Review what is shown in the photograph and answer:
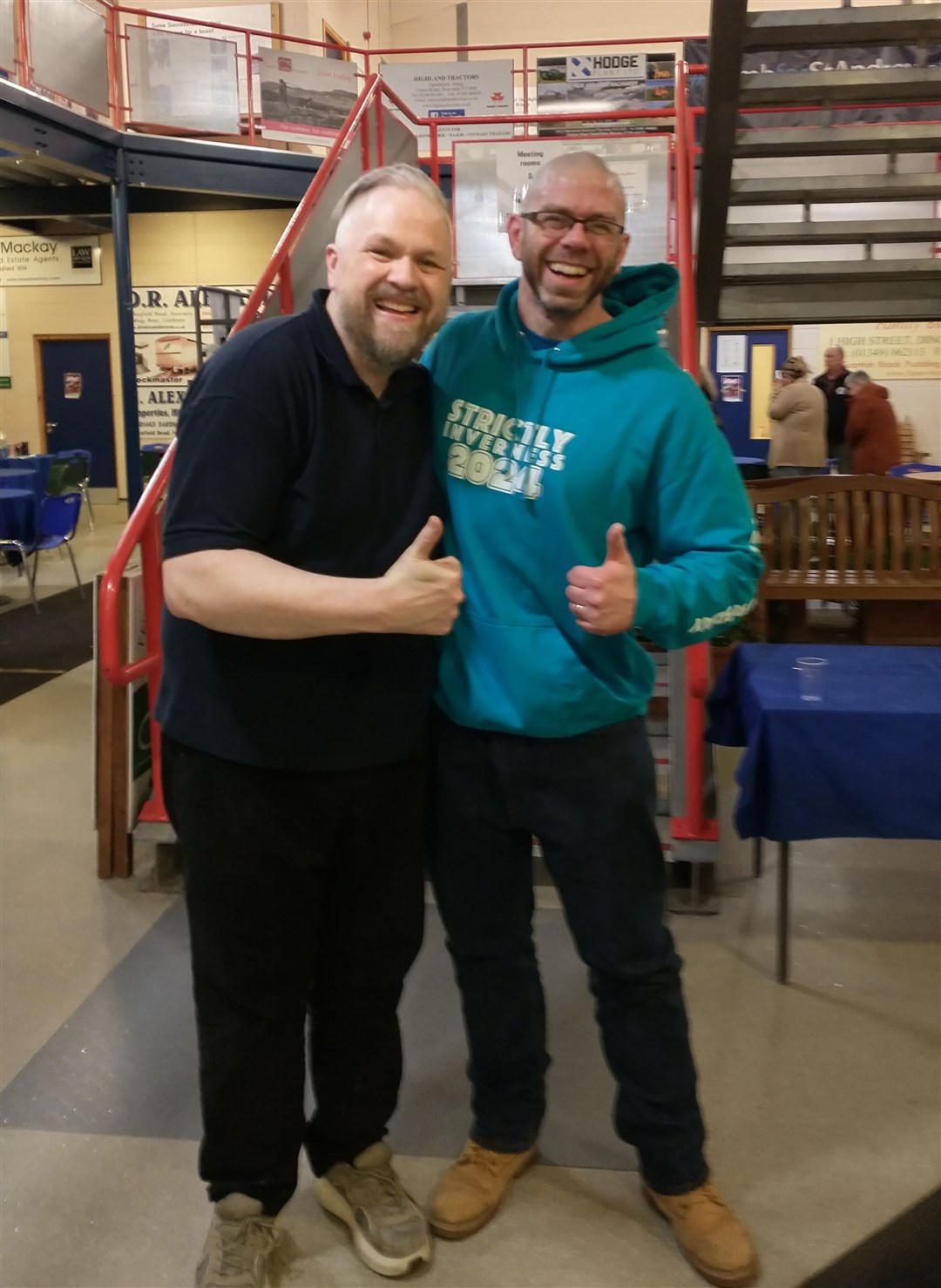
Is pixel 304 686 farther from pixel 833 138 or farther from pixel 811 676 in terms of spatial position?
pixel 833 138

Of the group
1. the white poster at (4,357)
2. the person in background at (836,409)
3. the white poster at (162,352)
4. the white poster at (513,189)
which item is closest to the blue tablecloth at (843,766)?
the white poster at (513,189)

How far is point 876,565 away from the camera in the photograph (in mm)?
4434

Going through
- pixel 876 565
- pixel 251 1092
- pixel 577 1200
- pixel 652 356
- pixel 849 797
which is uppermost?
pixel 652 356

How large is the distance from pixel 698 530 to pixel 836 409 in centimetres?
746

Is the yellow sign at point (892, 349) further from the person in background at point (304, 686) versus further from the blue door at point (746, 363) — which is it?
the person in background at point (304, 686)

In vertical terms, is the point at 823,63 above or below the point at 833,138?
above

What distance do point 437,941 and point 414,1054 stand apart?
0.56 metres

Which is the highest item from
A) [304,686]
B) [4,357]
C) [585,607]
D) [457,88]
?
[457,88]

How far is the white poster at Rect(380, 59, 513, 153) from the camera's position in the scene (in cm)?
1026

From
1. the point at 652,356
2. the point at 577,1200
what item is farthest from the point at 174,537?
the point at 577,1200

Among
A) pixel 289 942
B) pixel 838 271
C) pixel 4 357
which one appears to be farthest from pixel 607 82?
pixel 289 942

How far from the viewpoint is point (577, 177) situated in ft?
5.33

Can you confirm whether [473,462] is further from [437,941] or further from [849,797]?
[437,941]

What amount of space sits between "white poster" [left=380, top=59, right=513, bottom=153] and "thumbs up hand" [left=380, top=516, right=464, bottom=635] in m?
9.84
